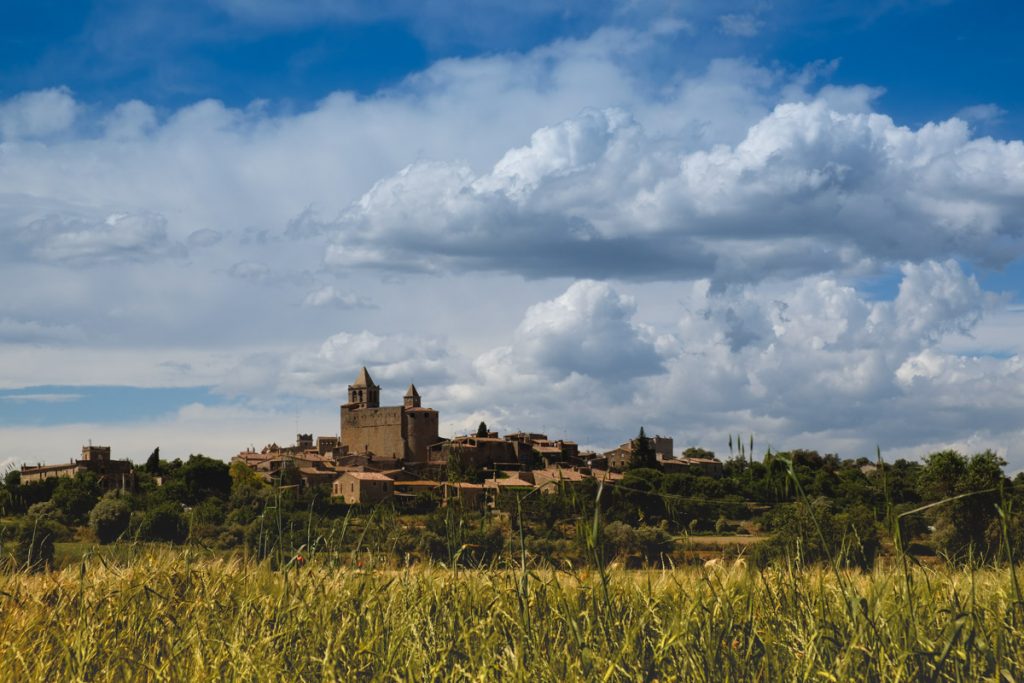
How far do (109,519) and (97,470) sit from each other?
120ft

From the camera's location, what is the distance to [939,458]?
165 ft

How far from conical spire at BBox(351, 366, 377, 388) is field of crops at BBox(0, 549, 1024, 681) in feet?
396

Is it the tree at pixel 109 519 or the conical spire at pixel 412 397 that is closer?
the tree at pixel 109 519

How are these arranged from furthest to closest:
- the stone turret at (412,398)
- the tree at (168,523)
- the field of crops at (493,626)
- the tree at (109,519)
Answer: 1. the stone turret at (412,398)
2. the tree at (109,519)
3. the tree at (168,523)
4. the field of crops at (493,626)

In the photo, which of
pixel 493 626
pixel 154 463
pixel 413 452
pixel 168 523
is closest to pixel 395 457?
pixel 413 452

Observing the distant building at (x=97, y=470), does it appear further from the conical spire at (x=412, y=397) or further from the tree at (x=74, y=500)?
the conical spire at (x=412, y=397)

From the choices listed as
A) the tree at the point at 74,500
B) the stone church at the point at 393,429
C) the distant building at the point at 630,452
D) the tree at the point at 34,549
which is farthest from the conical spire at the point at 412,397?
the tree at the point at 34,549

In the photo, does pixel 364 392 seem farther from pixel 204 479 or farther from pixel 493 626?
pixel 493 626

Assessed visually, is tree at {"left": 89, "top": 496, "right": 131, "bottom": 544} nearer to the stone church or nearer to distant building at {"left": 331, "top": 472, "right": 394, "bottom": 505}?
distant building at {"left": 331, "top": 472, "right": 394, "bottom": 505}

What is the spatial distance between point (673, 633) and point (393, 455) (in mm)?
108618

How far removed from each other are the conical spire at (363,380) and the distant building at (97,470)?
118ft

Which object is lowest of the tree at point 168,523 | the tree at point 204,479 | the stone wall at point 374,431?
the tree at point 168,523

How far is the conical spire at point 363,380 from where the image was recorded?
421 ft

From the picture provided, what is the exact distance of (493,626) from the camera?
7238 mm
